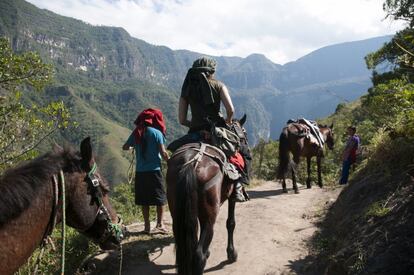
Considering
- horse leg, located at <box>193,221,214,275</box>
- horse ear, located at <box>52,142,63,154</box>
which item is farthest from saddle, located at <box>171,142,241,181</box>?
horse ear, located at <box>52,142,63,154</box>

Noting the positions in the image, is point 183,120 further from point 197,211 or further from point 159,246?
point 159,246

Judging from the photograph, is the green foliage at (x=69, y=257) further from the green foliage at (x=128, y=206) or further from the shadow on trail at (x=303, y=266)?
the shadow on trail at (x=303, y=266)

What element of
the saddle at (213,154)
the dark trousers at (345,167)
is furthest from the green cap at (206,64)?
the dark trousers at (345,167)

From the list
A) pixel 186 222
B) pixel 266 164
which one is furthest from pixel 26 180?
pixel 266 164

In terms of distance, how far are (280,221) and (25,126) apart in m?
6.69

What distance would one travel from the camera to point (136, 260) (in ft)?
20.3

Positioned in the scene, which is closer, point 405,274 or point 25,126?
point 405,274

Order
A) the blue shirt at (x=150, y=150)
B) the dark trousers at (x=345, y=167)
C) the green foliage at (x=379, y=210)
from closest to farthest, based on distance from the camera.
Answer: the green foliage at (x=379, y=210) → the blue shirt at (x=150, y=150) → the dark trousers at (x=345, y=167)

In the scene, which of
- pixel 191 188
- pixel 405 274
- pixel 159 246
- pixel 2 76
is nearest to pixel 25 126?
pixel 2 76

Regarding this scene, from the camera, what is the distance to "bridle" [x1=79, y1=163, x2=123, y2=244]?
293cm

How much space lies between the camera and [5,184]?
2.39 metres

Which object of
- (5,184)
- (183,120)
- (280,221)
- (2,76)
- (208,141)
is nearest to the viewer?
(5,184)

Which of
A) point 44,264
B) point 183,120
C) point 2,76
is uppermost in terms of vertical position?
point 2,76

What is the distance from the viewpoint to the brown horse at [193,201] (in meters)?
4.23
